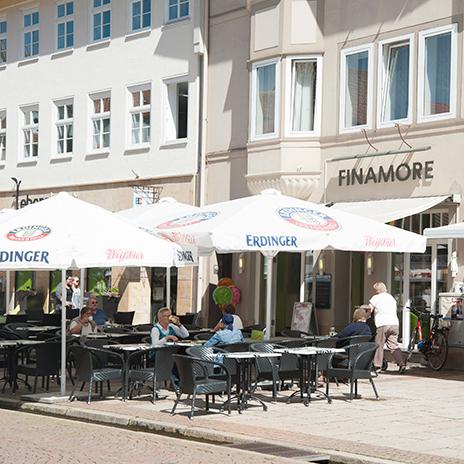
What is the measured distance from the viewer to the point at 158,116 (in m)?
30.5

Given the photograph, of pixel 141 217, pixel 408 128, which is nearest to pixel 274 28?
pixel 408 128

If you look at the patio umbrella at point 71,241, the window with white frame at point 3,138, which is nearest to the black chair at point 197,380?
the patio umbrella at point 71,241

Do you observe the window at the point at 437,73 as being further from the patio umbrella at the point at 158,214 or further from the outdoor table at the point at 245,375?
the outdoor table at the point at 245,375

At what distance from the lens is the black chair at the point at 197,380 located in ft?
48.3

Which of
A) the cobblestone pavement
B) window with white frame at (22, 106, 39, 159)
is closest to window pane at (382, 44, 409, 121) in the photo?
the cobblestone pavement

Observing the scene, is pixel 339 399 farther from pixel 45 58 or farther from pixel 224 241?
pixel 45 58

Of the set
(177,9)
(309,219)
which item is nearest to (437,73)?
(309,219)

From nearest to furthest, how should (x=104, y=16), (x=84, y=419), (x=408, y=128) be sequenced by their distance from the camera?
(x=84, y=419), (x=408, y=128), (x=104, y=16)

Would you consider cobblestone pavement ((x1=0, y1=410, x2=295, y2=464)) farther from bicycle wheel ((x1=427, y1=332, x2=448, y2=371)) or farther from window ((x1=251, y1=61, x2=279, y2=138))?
window ((x1=251, y1=61, x2=279, y2=138))

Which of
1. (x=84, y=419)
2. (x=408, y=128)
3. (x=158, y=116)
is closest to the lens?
(x=84, y=419)

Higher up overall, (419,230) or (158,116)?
(158,116)

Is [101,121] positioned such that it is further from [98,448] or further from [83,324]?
[98,448]

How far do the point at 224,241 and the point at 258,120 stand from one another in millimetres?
10495

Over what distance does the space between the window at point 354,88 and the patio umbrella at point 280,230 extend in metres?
6.99
